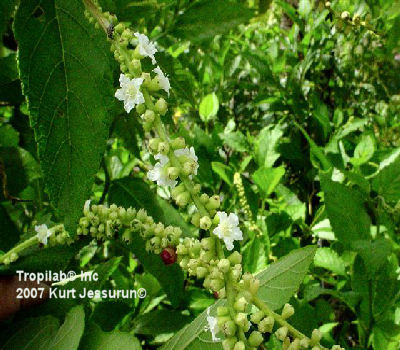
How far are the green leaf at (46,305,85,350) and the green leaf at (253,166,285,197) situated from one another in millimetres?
619

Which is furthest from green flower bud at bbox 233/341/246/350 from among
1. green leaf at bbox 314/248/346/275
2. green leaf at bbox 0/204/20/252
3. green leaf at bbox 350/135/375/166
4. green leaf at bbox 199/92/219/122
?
green leaf at bbox 199/92/219/122

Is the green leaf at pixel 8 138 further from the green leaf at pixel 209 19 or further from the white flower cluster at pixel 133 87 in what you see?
the white flower cluster at pixel 133 87

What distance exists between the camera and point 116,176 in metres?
1.20

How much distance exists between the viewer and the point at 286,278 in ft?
2.03

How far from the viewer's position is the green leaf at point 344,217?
931 mm

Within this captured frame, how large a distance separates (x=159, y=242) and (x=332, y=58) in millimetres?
1175

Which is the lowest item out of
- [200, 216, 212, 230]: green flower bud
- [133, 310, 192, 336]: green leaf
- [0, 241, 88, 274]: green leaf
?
[133, 310, 192, 336]: green leaf

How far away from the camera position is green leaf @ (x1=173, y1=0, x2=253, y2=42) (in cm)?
98

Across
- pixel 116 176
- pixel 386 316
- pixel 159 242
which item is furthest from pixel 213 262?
pixel 116 176

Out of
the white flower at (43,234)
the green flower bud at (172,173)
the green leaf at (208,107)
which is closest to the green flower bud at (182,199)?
the green flower bud at (172,173)

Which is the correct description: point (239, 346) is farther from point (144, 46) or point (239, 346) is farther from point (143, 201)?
point (143, 201)

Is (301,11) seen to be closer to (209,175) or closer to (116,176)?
(209,175)

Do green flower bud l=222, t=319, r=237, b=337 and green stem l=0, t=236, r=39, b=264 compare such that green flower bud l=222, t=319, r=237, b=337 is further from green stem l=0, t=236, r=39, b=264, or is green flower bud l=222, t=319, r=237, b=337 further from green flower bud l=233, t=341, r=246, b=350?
green stem l=0, t=236, r=39, b=264

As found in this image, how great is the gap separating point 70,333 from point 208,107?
102 centimetres
